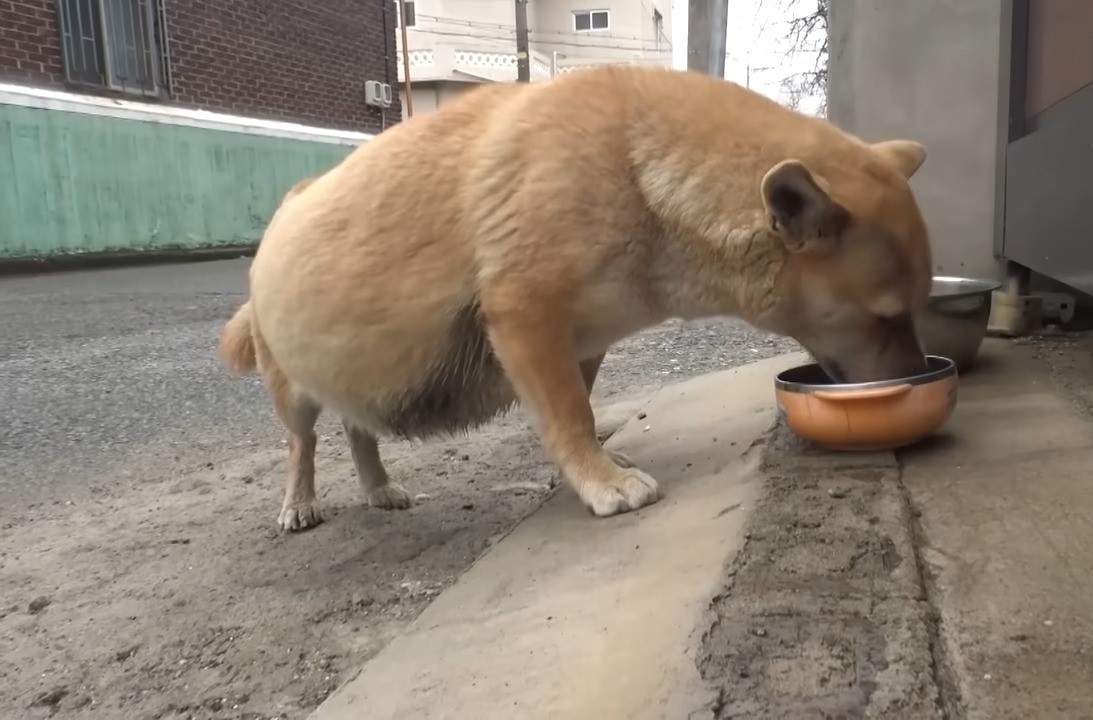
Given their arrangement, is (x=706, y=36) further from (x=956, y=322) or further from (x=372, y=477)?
(x=372, y=477)

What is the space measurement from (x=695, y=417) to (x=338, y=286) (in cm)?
162

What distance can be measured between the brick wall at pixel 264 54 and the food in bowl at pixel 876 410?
1201cm

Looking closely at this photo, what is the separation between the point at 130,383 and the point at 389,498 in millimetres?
3051

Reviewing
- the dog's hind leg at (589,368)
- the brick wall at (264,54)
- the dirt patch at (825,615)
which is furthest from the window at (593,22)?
the dirt patch at (825,615)

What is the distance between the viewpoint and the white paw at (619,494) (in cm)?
273

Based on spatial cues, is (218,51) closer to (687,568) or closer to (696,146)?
(696,146)

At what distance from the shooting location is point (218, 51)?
1502cm

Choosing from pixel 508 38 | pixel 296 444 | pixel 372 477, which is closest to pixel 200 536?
pixel 296 444

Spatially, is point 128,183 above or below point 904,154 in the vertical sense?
above

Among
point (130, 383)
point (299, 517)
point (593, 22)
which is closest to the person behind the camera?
point (299, 517)

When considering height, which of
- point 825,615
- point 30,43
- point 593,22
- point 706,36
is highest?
point 593,22

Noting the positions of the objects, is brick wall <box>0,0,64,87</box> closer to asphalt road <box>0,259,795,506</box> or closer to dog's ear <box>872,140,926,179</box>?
asphalt road <box>0,259,795,506</box>

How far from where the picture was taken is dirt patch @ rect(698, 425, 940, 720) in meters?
1.46

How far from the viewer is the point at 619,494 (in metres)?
2.75
